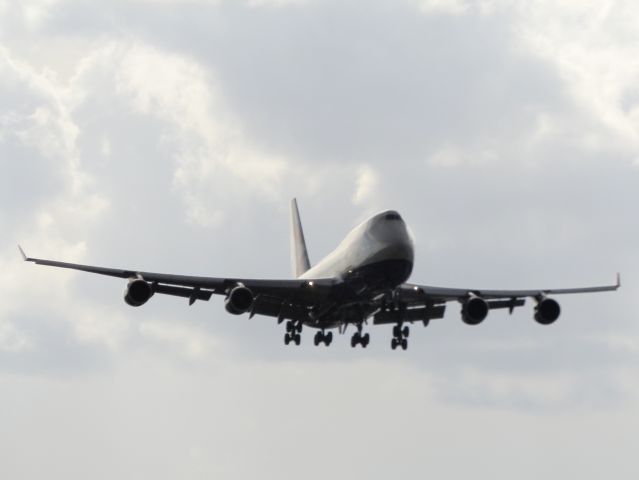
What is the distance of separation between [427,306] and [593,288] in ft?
32.1

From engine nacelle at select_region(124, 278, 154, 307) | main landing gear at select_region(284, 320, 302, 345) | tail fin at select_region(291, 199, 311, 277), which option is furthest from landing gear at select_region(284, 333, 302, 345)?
tail fin at select_region(291, 199, 311, 277)

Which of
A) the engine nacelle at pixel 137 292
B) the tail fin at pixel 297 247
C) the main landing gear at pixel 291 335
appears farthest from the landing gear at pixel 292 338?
the tail fin at pixel 297 247

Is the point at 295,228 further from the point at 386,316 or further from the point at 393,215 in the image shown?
the point at 393,215

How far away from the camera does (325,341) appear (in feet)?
278

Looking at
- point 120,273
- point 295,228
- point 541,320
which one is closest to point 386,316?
point 541,320

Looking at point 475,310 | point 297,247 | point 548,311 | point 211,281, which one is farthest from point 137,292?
point 297,247

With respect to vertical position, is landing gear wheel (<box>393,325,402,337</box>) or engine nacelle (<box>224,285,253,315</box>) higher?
landing gear wheel (<box>393,325,402,337</box>)

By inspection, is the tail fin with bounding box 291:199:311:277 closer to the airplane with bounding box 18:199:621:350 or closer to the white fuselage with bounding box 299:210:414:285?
the airplane with bounding box 18:199:621:350

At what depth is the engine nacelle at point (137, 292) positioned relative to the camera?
246ft

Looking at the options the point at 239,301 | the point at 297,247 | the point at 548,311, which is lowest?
the point at 239,301

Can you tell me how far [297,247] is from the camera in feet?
357

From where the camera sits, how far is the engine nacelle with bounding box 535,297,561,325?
81500mm

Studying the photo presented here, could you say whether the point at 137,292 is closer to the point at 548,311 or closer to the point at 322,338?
the point at 322,338

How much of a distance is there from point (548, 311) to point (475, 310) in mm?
4691
